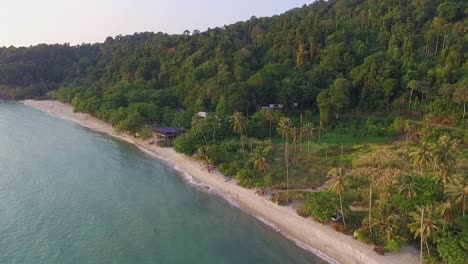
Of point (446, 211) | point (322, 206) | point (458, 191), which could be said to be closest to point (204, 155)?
point (322, 206)

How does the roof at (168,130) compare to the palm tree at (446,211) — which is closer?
the palm tree at (446,211)

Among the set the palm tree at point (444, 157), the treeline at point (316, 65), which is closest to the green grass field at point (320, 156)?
the treeline at point (316, 65)

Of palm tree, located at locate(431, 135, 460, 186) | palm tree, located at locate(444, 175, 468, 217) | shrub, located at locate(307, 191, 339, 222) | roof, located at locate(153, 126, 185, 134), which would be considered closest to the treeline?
roof, located at locate(153, 126, 185, 134)

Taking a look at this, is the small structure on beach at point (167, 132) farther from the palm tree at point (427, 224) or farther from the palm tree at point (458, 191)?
the palm tree at point (427, 224)

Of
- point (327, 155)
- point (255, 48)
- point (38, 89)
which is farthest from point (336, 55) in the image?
point (38, 89)

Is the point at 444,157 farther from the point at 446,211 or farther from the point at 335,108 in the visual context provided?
the point at 335,108

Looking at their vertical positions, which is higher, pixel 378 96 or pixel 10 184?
pixel 378 96

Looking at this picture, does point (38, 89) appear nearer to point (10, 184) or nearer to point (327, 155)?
point (10, 184)
